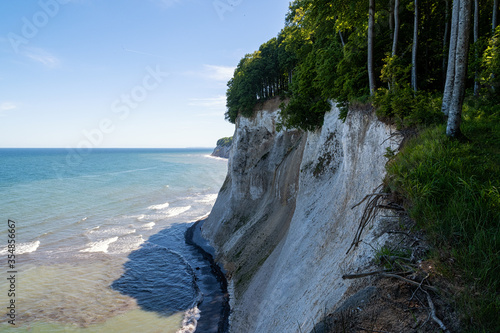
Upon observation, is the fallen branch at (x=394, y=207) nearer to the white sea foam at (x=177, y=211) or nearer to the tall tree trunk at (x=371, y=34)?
the tall tree trunk at (x=371, y=34)

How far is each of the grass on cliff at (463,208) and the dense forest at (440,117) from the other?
0.05 ft

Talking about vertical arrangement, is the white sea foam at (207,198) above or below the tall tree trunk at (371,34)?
below

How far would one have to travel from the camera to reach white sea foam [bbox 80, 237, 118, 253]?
94.6 feet

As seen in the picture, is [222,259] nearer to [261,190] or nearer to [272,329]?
[261,190]

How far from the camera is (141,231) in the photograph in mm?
34781

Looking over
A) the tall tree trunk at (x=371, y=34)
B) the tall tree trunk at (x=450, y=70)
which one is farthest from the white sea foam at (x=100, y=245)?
the tall tree trunk at (x=450, y=70)

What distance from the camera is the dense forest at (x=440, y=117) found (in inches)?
153

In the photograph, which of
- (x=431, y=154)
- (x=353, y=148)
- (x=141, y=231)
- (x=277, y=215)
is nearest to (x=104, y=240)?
(x=141, y=231)

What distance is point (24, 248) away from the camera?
2819cm

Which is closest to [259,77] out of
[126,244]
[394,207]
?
[126,244]

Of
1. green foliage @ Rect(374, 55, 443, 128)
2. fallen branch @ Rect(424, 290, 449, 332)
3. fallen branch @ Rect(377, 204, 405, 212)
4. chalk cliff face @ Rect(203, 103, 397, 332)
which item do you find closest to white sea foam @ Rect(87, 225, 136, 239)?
chalk cliff face @ Rect(203, 103, 397, 332)

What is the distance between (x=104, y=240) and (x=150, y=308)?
16.7 m

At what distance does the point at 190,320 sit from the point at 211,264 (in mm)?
8079

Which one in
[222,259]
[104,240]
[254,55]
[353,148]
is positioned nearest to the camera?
[353,148]
